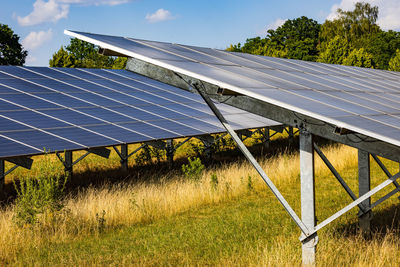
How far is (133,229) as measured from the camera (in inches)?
460

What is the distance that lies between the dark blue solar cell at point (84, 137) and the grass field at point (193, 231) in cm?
178

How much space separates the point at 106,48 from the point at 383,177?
14.9 m

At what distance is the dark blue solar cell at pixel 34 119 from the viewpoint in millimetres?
15191

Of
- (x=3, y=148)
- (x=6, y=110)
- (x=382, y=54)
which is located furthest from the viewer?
(x=382, y=54)

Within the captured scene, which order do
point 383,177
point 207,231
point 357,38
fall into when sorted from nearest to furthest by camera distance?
point 207,231 < point 383,177 < point 357,38

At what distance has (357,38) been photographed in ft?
272

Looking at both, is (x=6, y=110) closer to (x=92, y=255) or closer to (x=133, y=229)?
(x=133, y=229)

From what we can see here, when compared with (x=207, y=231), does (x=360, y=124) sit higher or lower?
higher

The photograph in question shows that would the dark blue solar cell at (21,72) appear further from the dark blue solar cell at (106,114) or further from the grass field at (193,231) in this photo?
the grass field at (193,231)

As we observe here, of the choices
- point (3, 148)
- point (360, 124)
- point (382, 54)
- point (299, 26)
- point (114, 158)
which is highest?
point (299, 26)

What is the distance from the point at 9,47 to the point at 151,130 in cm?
6553

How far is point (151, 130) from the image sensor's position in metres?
17.3


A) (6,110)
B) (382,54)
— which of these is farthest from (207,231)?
(382,54)

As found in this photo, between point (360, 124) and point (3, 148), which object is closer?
point (360, 124)
